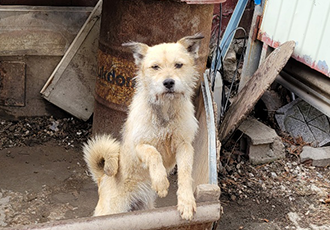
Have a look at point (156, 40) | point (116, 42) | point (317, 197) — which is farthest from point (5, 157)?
point (317, 197)

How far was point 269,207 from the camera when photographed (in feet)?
13.8

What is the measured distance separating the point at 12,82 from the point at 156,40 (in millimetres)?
2185

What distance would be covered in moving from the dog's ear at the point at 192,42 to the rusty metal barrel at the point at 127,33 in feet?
3.55

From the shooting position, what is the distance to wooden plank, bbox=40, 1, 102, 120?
5.13 meters

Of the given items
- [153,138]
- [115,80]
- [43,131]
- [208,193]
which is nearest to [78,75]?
[43,131]

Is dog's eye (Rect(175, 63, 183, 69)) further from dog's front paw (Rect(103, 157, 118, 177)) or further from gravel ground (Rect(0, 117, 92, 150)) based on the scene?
gravel ground (Rect(0, 117, 92, 150))

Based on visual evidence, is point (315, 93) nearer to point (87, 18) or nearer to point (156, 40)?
point (156, 40)

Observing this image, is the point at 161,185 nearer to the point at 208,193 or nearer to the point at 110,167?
the point at 208,193

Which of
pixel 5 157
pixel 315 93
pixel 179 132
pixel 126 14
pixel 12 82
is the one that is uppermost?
pixel 126 14

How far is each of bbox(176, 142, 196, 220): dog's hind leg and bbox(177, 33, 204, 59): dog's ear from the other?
625 millimetres

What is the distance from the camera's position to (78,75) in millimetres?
5223

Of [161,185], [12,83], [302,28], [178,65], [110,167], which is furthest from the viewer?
[12,83]

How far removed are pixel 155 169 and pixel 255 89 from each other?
228cm

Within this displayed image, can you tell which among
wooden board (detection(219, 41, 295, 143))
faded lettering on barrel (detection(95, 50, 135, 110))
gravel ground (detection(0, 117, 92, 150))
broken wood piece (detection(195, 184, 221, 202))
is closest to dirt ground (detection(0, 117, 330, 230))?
gravel ground (detection(0, 117, 92, 150))
